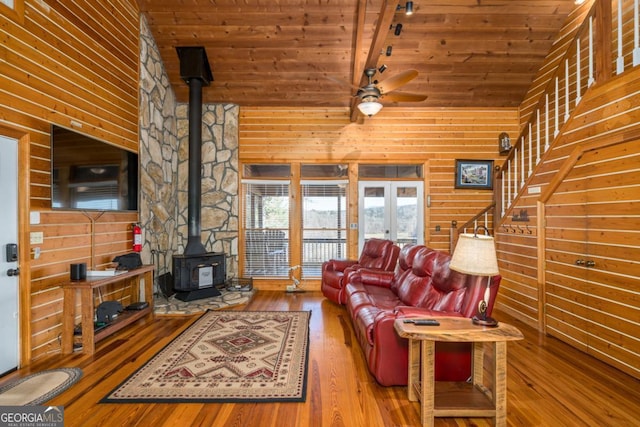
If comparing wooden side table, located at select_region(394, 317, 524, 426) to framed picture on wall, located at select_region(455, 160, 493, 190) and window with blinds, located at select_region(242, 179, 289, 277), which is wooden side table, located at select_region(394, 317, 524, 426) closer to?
window with blinds, located at select_region(242, 179, 289, 277)

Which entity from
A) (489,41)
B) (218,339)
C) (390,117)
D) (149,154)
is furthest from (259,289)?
(489,41)

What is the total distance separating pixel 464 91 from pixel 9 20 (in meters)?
5.90

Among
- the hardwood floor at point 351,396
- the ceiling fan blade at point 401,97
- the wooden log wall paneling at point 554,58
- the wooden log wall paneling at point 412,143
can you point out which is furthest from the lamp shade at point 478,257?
the wooden log wall paneling at point 412,143

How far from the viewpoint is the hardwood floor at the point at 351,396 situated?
2072 mm

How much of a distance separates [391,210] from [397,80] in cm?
274

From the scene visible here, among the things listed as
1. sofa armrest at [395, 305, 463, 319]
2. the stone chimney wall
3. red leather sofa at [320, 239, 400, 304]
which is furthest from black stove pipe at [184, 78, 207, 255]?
sofa armrest at [395, 305, 463, 319]

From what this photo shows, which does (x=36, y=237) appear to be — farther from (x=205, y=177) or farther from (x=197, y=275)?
(x=205, y=177)

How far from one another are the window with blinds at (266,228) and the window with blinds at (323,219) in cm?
35

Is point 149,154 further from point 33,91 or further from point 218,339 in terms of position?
point 218,339

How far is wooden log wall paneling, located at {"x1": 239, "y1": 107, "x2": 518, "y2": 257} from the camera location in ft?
18.8

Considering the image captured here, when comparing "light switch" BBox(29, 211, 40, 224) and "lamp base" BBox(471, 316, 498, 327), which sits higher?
"light switch" BBox(29, 211, 40, 224)

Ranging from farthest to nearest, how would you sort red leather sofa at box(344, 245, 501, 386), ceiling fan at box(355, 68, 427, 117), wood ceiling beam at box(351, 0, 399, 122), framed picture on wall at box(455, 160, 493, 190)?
framed picture on wall at box(455, 160, 493, 190) < ceiling fan at box(355, 68, 427, 117) < wood ceiling beam at box(351, 0, 399, 122) < red leather sofa at box(344, 245, 501, 386)

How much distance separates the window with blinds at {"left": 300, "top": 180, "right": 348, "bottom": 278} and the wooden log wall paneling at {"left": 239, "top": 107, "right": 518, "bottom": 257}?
244 millimetres

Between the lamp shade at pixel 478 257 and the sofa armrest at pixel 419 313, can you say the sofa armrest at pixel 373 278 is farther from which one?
the lamp shade at pixel 478 257
